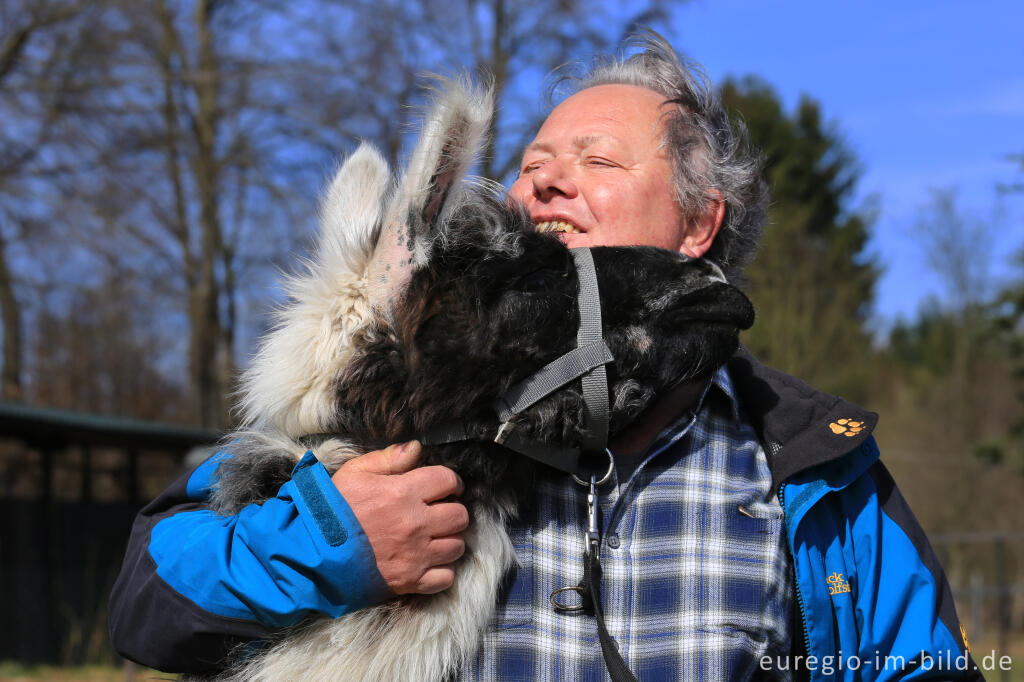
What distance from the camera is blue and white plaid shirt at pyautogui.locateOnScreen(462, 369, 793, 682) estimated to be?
1.87 metres

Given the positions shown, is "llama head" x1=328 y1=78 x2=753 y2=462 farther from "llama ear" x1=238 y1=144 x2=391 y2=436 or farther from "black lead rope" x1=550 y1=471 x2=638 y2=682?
"black lead rope" x1=550 y1=471 x2=638 y2=682

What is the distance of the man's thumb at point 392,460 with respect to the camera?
1740 mm

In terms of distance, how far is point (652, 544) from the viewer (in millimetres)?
1981

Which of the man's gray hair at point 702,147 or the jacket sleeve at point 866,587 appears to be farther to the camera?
the man's gray hair at point 702,147

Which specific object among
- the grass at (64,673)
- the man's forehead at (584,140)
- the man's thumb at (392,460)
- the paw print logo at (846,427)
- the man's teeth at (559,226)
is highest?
the man's forehead at (584,140)

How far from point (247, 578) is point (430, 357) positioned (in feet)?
1.71

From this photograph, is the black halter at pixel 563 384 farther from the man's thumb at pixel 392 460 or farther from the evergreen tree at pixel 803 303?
the evergreen tree at pixel 803 303

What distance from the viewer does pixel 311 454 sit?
5.80 ft

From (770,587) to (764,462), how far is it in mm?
315

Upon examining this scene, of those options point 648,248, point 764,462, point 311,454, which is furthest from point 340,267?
point 764,462

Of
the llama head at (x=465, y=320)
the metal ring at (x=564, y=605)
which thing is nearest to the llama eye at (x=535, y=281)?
the llama head at (x=465, y=320)

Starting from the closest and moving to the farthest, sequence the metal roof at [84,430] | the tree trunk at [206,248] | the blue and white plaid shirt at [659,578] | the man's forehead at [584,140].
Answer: the blue and white plaid shirt at [659,578] → the man's forehead at [584,140] → the metal roof at [84,430] → the tree trunk at [206,248]

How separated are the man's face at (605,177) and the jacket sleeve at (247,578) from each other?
35.7 inches

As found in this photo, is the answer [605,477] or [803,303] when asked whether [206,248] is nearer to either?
[803,303]
